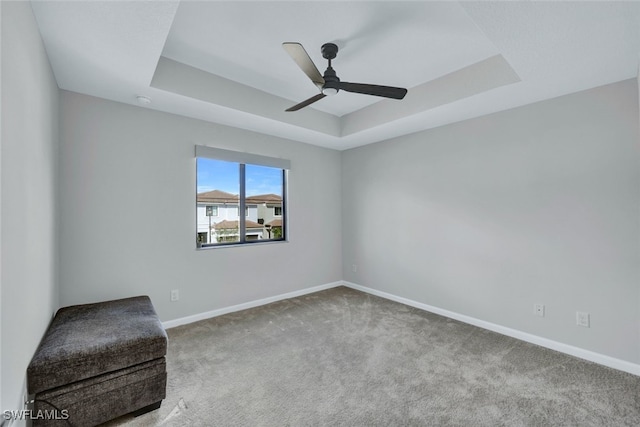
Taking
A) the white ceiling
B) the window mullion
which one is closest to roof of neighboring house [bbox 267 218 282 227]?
the window mullion

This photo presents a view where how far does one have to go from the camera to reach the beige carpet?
A: 1.74 m

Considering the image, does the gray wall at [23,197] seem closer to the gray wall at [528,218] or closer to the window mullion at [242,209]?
the window mullion at [242,209]

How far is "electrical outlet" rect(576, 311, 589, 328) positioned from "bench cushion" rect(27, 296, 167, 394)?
3239 millimetres

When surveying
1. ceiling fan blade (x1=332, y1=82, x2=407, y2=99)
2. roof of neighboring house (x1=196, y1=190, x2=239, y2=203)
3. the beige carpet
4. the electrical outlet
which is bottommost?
the beige carpet

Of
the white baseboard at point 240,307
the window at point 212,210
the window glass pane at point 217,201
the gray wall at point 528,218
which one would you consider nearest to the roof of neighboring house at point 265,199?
the window glass pane at point 217,201

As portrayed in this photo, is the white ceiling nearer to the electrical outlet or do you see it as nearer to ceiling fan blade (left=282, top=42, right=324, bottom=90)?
ceiling fan blade (left=282, top=42, right=324, bottom=90)

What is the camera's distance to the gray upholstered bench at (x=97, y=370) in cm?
150

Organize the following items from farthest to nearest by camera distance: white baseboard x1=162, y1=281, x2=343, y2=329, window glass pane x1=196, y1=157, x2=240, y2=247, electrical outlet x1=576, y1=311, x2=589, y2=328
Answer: window glass pane x1=196, y1=157, x2=240, y2=247
white baseboard x1=162, y1=281, x2=343, y2=329
electrical outlet x1=576, y1=311, x2=589, y2=328

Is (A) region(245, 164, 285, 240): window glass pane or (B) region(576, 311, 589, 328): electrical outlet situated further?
(A) region(245, 164, 285, 240): window glass pane

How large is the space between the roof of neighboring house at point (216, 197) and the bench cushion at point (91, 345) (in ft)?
4.59

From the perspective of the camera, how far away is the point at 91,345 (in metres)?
1.66

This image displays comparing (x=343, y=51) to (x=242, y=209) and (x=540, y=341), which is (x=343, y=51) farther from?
(x=540, y=341)

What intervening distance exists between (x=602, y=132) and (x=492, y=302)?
70.0 inches

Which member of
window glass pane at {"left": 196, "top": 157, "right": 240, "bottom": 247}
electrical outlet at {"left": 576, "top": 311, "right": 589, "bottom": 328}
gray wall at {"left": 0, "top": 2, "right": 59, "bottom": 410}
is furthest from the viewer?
window glass pane at {"left": 196, "top": 157, "right": 240, "bottom": 247}
